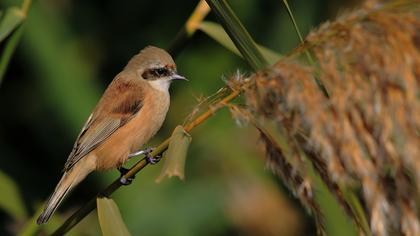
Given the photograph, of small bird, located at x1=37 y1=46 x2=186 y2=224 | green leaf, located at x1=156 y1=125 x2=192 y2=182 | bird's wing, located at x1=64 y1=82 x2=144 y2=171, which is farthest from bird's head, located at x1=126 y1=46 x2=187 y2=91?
green leaf, located at x1=156 y1=125 x2=192 y2=182

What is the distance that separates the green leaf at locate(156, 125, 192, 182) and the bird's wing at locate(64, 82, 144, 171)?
1.37 metres

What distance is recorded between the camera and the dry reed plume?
1468 millimetres

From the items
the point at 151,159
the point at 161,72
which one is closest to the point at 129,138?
the point at 161,72

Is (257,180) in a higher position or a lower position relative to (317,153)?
lower

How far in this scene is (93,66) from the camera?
5.26 meters

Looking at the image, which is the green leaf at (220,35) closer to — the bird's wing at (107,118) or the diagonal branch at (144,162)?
the diagonal branch at (144,162)

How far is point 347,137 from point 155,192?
290 cm

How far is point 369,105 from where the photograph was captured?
1512 mm

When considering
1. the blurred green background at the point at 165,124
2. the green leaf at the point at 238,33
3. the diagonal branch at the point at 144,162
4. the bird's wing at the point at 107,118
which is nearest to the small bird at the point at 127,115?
the bird's wing at the point at 107,118

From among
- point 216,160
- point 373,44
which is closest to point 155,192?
point 216,160

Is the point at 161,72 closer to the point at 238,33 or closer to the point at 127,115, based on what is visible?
the point at 127,115

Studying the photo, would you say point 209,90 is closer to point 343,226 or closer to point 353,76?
point 343,226

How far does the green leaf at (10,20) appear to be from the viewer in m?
2.48

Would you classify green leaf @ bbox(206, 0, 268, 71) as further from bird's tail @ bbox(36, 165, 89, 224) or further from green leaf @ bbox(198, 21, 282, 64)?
bird's tail @ bbox(36, 165, 89, 224)
